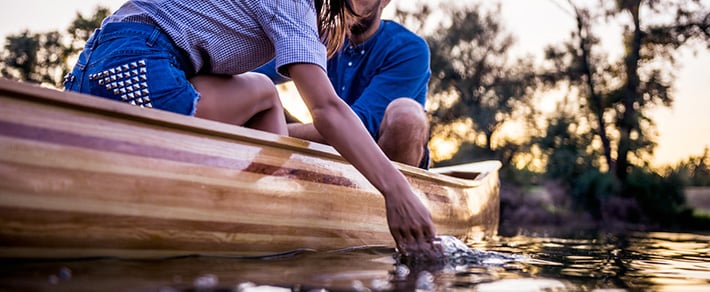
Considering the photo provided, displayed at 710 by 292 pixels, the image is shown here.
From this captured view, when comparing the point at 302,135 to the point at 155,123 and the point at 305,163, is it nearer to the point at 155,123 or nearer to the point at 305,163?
the point at 305,163

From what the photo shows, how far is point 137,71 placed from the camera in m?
1.98

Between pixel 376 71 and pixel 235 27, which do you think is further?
pixel 376 71

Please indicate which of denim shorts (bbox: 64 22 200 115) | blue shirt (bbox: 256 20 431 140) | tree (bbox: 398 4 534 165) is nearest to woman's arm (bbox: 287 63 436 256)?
denim shorts (bbox: 64 22 200 115)

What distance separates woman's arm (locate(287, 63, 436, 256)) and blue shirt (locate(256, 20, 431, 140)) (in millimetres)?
1747

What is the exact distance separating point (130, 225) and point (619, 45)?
17.2m

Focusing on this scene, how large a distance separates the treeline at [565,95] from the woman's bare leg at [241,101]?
748cm

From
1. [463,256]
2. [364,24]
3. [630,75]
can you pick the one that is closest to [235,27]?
[463,256]

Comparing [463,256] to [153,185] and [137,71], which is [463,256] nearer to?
[153,185]

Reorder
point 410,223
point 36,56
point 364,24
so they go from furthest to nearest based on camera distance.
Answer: point 36,56
point 364,24
point 410,223

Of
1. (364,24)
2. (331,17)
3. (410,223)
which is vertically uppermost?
(364,24)

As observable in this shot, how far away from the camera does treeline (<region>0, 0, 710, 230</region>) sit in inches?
492

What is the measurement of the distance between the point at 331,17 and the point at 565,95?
55.5ft

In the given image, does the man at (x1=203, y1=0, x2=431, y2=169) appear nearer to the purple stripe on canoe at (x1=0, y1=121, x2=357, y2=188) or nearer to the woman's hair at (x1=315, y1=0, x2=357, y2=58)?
the woman's hair at (x1=315, y1=0, x2=357, y2=58)

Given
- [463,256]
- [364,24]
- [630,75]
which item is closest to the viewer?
[463,256]
